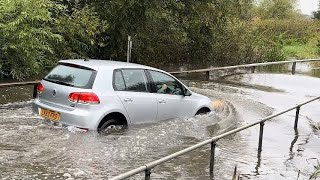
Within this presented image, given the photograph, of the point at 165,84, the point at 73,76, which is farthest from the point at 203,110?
the point at 73,76

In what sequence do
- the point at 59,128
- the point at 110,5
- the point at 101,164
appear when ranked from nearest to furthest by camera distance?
the point at 101,164 < the point at 59,128 < the point at 110,5

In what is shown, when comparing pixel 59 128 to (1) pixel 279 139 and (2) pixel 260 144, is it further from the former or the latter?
(1) pixel 279 139

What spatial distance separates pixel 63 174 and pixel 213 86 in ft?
38.8

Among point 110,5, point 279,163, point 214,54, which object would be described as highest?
point 110,5

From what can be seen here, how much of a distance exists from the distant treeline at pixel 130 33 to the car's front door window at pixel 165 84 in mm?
5762

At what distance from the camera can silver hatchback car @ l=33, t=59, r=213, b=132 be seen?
315 inches

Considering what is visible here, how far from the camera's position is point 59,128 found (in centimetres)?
822

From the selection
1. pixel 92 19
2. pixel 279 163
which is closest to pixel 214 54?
pixel 92 19

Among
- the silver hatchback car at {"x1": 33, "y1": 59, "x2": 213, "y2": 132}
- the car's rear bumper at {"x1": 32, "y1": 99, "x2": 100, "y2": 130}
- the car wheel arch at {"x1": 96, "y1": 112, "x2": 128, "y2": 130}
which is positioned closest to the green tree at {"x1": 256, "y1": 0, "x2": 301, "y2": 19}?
the silver hatchback car at {"x1": 33, "y1": 59, "x2": 213, "y2": 132}

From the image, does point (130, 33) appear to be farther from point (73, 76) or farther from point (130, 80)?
point (73, 76)

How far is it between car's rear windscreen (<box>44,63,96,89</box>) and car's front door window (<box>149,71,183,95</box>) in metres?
1.56

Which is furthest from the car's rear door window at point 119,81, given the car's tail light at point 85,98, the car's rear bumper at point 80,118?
the car's rear bumper at point 80,118

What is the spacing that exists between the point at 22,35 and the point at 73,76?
5.72m

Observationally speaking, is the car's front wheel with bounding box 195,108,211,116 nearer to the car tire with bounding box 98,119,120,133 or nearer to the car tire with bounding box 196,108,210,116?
the car tire with bounding box 196,108,210,116
